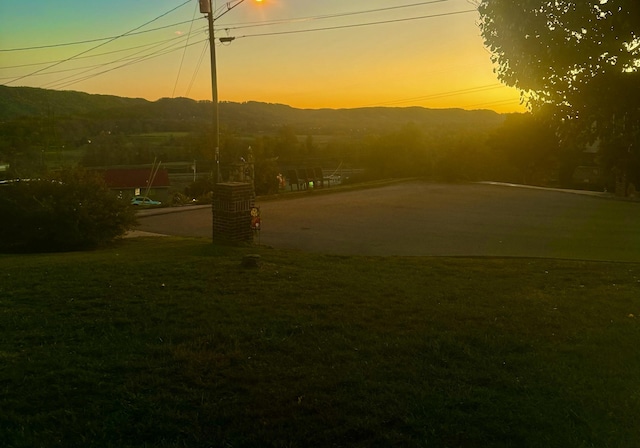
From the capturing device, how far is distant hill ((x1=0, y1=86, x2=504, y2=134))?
113 feet

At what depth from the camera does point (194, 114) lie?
4616cm

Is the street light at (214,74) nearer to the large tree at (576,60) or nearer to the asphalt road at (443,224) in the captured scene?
the asphalt road at (443,224)

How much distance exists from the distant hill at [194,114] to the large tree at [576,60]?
29884 mm

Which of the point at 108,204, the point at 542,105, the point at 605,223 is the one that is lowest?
the point at 605,223

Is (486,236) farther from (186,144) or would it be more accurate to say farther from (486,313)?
(186,144)

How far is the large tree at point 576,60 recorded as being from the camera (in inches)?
242

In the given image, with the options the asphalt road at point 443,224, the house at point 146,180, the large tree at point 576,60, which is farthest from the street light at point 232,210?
the house at point 146,180

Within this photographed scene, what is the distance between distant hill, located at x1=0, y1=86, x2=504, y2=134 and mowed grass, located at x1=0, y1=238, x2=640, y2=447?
2858 cm

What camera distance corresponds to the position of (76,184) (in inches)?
541

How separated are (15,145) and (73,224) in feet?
60.7

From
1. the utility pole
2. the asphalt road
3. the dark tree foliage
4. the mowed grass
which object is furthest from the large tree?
the dark tree foliage

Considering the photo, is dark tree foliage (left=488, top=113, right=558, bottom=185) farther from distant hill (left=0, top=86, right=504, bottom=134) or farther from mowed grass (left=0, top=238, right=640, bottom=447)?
mowed grass (left=0, top=238, right=640, bottom=447)

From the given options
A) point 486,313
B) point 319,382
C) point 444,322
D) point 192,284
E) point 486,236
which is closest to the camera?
Answer: point 319,382

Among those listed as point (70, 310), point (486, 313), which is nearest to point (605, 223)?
point (486, 313)
